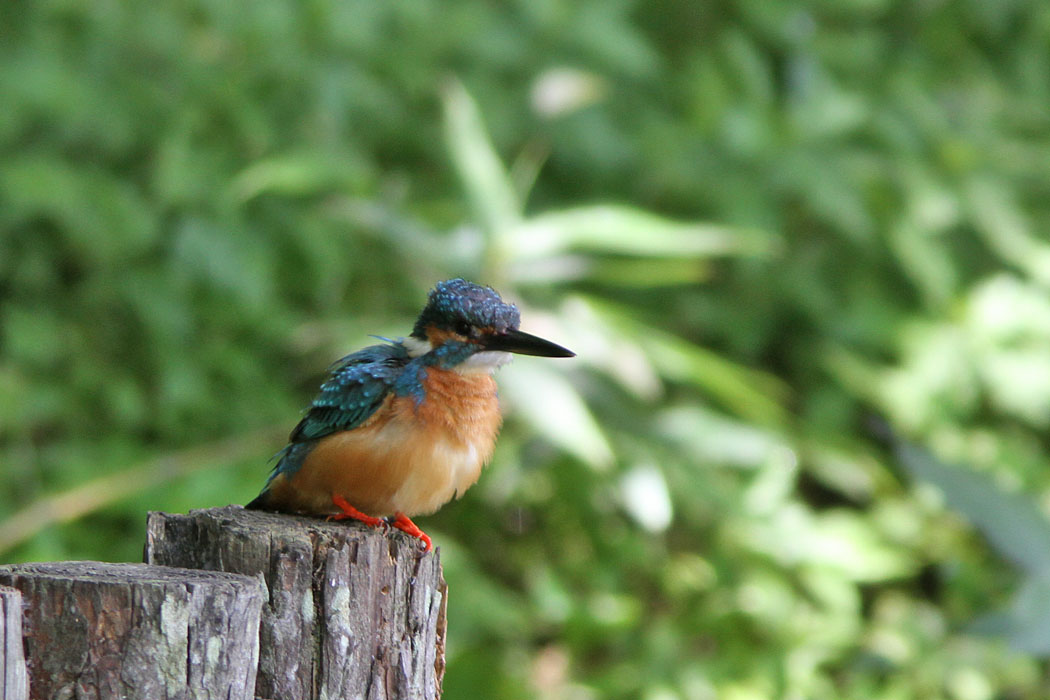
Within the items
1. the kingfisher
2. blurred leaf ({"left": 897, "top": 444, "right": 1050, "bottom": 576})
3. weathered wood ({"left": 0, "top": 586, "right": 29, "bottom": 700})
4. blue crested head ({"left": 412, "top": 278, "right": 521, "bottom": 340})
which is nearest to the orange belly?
the kingfisher

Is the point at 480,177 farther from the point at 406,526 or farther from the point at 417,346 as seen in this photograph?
the point at 406,526

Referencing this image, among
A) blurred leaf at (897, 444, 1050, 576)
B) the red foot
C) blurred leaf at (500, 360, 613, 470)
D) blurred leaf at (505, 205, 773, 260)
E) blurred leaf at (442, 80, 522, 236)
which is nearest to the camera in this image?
the red foot

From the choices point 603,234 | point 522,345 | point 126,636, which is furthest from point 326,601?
point 603,234

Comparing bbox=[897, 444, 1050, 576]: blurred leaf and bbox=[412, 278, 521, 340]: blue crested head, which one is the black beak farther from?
bbox=[897, 444, 1050, 576]: blurred leaf

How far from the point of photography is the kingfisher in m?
2.62

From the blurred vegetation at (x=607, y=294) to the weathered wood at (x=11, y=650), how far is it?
7.81 feet

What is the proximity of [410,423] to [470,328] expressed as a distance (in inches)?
11.2

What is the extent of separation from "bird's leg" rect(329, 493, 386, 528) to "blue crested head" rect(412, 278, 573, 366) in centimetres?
43

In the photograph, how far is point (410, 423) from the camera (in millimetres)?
2658

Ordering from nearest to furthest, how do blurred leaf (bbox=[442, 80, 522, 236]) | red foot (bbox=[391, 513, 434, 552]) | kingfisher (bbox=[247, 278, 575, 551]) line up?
red foot (bbox=[391, 513, 434, 552]), kingfisher (bbox=[247, 278, 575, 551]), blurred leaf (bbox=[442, 80, 522, 236])

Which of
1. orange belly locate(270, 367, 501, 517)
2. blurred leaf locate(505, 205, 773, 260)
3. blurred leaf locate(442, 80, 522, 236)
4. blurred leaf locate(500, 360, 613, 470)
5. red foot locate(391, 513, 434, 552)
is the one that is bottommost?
red foot locate(391, 513, 434, 552)

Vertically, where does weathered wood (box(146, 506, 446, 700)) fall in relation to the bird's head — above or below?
below

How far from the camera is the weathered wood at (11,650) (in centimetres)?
162

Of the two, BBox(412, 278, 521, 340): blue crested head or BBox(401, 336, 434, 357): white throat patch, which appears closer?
BBox(412, 278, 521, 340): blue crested head
